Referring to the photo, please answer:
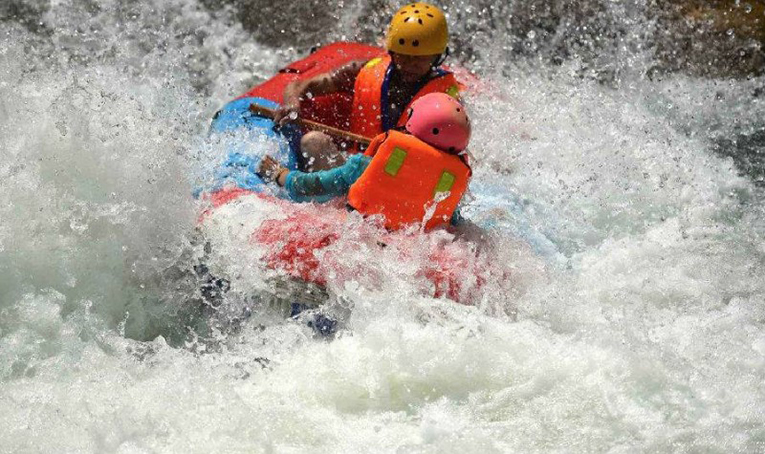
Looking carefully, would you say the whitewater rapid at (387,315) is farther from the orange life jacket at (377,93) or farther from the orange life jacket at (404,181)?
the orange life jacket at (377,93)

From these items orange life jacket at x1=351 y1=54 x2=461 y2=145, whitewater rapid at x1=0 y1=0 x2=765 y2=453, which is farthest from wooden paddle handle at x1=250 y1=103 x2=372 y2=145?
whitewater rapid at x1=0 y1=0 x2=765 y2=453

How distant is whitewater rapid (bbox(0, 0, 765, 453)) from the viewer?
3902 mm

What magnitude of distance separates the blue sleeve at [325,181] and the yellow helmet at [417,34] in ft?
3.16

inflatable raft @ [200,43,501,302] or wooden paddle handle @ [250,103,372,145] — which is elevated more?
wooden paddle handle @ [250,103,372,145]

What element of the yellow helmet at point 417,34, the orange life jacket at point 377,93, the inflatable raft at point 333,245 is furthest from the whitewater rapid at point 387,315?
the yellow helmet at point 417,34

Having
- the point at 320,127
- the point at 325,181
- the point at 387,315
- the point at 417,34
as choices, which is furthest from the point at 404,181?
the point at 417,34

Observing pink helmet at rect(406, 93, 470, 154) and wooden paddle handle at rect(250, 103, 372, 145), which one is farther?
wooden paddle handle at rect(250, 103, 372, 145)

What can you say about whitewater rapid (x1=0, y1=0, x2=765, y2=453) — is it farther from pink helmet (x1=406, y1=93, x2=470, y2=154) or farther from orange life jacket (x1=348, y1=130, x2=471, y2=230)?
pink helmet (x1=406, y1=93, x2=470, y2=154)

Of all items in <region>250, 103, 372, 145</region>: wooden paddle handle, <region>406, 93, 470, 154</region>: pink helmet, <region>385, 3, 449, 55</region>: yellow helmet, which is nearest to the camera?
<region>406, 93, 470, 154</region>: pink helmet

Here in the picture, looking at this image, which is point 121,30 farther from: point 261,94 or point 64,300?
point 64,300

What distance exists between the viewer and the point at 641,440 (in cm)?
390

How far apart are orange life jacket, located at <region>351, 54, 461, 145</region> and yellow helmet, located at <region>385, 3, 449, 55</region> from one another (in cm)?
14

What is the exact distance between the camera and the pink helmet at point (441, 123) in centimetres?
468

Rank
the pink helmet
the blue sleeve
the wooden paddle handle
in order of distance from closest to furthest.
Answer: the pink helmet
the blue sleeve
the wooden paddle handle
